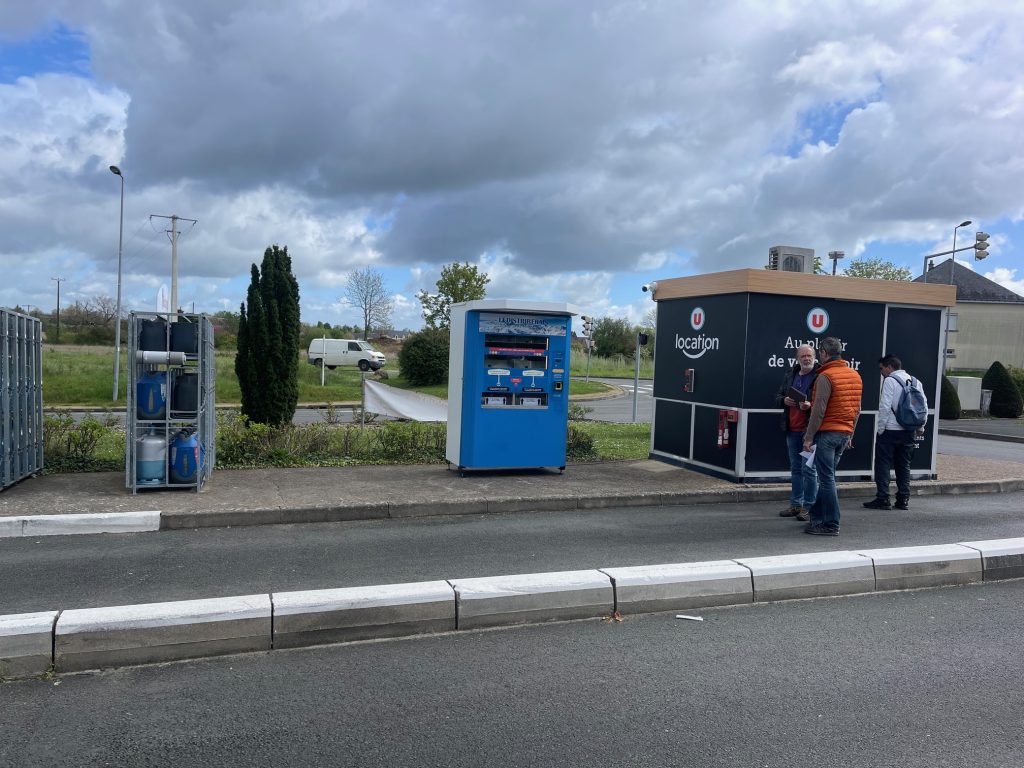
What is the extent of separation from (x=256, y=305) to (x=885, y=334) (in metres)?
9.38

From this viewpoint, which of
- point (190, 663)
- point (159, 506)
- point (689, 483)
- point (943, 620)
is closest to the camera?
point (190, 663)

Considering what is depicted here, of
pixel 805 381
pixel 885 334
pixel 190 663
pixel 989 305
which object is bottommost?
pixel 190 663

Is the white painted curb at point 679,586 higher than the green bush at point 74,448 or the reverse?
the reverse

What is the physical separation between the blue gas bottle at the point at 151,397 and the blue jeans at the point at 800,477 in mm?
6828

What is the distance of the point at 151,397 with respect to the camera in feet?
27.3

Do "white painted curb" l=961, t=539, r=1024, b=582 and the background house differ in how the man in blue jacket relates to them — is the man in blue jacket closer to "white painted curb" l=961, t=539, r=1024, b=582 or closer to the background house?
"white painted curb" l=961, t=539, r=1024, b=582

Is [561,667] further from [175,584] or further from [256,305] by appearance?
[256,305]

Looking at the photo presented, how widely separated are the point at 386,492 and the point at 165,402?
2.60m

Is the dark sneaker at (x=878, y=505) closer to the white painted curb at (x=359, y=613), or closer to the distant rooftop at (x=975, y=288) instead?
the white painted curb at (x=359, y=613)

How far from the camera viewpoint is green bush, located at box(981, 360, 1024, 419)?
90.1 feet

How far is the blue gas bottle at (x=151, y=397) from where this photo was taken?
830cm

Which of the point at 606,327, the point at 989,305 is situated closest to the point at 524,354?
the point at 606,327

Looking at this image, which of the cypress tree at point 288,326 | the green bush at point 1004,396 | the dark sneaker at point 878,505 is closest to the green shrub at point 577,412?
the cypress tree at point 288,326

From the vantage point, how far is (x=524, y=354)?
32.5 feet
